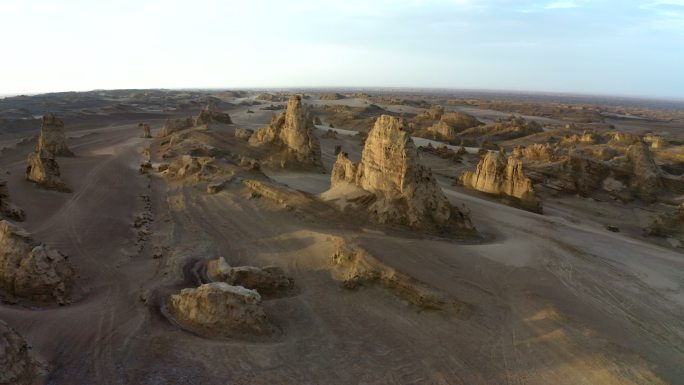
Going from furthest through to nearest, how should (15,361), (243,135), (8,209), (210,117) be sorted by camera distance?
1. (210,117)
2. (243,135)
3. (8,209)
4. (15,361)

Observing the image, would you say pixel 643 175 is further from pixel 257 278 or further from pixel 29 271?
pixel 29 271

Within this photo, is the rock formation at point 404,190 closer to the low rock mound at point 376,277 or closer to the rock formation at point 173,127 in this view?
the low rock mound at point 376,277

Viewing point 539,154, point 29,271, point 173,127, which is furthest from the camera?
point 173,127

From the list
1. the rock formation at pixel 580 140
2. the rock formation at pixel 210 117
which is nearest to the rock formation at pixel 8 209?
the rock formation at pixel 210 117

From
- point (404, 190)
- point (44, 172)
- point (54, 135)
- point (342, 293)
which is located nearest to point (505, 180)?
point (404, 190)

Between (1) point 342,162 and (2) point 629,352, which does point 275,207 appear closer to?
(1) point 342,162

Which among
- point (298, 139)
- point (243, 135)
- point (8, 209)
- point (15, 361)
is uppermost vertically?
point (298, 139)

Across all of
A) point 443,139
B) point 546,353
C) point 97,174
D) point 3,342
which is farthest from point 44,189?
point 443,139
